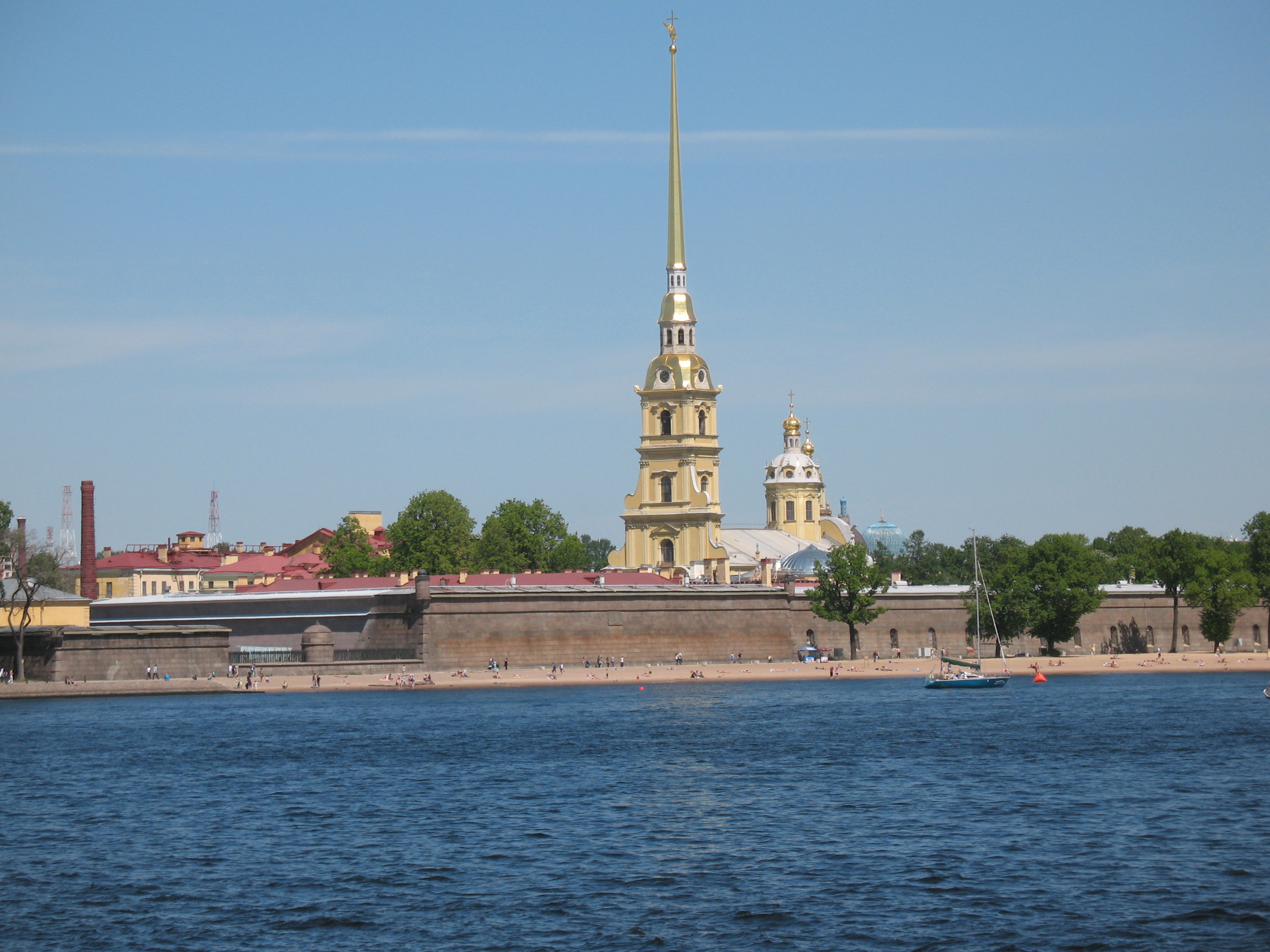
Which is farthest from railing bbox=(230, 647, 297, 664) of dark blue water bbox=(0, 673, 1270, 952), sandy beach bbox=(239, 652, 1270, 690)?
dark blue water bbox=(0, 673, 1270, 952)

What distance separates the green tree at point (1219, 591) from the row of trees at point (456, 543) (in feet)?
134

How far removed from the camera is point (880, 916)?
85.1 ft

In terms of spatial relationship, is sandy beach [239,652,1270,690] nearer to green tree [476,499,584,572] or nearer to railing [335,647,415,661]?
railing [335,647,415,661]

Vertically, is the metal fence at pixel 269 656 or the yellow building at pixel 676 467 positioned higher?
the yellow building at pixel 676 467

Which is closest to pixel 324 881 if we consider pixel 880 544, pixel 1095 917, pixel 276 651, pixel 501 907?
pixel 501 907

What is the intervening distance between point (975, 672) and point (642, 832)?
154 feet

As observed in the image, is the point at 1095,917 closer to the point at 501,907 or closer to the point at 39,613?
the point at 501,907

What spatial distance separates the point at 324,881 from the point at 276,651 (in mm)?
52541

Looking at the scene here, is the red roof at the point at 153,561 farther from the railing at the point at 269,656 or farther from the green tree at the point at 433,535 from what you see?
the railing at the point at 269,656

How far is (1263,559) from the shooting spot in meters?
97.5

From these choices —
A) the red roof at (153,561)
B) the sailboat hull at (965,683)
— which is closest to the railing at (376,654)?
the sailboat hull at (965,683)

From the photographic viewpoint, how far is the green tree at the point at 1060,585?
289 feet

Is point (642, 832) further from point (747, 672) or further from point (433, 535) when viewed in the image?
point (433, 535)

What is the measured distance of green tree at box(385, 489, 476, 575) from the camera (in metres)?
105
